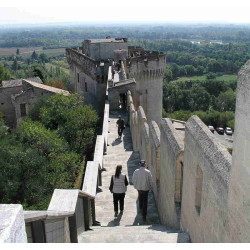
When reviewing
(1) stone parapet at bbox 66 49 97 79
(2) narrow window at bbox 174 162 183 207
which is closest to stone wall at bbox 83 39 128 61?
(1) stone parapet at bbox 66 49 97 79

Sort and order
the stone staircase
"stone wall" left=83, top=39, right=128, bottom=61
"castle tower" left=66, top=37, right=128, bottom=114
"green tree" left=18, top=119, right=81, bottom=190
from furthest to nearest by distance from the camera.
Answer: "stone wall" left=83, top=39, right=128, bottom=61 → "castle tower" left=66, top=37, right=128, bottom=114 → "green tree" left=18, top=119, right=81, bottom=190 → the stone staircase

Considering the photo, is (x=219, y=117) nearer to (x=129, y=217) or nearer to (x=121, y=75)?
(x=121, y=75)

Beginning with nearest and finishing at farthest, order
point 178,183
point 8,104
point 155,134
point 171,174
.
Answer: point 178,183
point 171,174
point 155,134
point 8,104

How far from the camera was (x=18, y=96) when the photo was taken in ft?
105

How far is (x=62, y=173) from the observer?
15.9 m

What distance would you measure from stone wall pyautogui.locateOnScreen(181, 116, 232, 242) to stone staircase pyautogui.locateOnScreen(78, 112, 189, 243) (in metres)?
0.57

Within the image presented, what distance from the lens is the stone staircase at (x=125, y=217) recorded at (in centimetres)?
547

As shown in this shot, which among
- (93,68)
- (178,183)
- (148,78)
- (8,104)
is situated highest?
(93,68)

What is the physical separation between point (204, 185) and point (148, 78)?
54.6ft

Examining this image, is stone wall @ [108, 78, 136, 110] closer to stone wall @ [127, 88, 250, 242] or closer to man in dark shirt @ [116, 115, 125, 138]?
man in dark shirt @ [116, 115, 125, 138]

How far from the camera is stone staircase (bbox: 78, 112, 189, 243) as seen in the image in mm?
5473

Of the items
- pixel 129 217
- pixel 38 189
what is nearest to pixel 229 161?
pixel 129 217

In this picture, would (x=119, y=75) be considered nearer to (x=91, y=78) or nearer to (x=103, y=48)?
(x=91, y=78)

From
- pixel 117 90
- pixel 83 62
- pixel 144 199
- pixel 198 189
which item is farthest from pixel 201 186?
pixel 83 62
